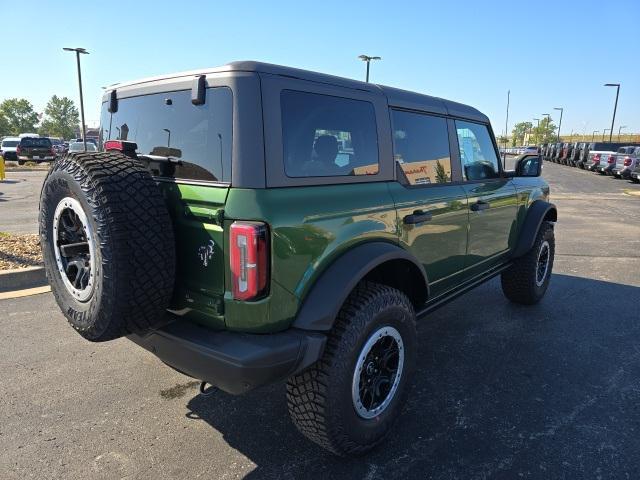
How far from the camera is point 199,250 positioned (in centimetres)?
223

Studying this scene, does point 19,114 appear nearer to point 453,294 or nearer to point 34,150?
point 34,150

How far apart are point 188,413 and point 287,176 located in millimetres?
1712

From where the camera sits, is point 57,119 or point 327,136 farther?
point 57,119

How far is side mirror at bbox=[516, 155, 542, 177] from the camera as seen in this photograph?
4.35 m

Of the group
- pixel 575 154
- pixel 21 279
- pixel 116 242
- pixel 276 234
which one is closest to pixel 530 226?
pixel 276 234

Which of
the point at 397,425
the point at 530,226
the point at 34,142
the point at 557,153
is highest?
the point at 34,142

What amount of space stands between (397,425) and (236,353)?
52.3 inches

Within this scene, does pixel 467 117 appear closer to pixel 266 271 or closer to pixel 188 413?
pixel 266 271

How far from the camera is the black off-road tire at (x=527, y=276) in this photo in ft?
15.4

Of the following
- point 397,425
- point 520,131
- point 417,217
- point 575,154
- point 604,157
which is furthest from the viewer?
A: point 520,131

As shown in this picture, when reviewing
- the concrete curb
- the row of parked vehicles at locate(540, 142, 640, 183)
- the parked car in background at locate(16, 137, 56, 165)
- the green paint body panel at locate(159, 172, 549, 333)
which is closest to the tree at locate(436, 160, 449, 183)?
the green paint body panel at locate(159, 172, 549, 333)

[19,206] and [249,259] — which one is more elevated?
[249,259]

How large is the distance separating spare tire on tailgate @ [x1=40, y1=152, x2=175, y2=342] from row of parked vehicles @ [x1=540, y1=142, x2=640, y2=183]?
54.8 feet

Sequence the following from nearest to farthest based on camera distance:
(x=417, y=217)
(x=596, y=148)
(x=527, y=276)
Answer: (x=417, y=217) → (x=527, y=276) → (x=596, y=148)
